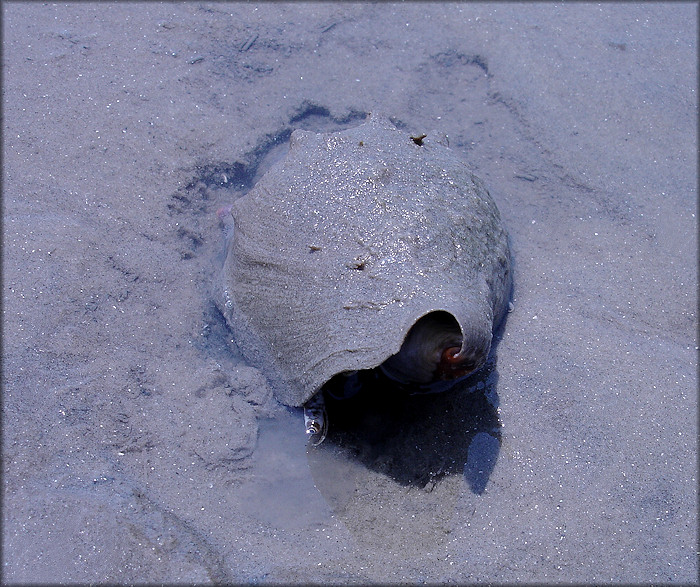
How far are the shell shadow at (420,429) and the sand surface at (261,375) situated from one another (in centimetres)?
2

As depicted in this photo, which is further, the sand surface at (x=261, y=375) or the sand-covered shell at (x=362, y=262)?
the sand surface at (x=261, y=375)

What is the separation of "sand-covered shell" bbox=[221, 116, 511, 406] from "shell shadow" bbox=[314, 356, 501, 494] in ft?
0.65

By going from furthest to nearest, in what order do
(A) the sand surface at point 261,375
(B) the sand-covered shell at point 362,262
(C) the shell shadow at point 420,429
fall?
(C) the shell shadow at point 420,429 → (A) the sand surface at point 261,375 → (B) the sand-covered shell at point 362,262

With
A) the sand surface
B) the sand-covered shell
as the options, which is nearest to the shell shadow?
the sand surface

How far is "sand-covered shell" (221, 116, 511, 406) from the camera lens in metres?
2.44

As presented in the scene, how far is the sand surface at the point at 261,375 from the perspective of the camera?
8.52ft

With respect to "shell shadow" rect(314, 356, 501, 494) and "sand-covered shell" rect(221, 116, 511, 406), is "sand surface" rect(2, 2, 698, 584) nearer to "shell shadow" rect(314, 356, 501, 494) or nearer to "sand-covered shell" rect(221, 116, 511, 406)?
"shell shadow" rect(314, 356, 501, 494)

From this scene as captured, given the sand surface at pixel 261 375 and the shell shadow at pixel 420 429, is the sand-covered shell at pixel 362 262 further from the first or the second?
the sand surface at pixel 261 375

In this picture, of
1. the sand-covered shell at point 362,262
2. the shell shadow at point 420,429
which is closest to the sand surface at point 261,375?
the shell shadow at point 420,429

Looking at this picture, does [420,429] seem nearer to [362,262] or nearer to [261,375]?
[261,375]

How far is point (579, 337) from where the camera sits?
10.8ft

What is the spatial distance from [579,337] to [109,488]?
8.07 feet

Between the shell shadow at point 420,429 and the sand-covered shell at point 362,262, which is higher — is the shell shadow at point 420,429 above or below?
below

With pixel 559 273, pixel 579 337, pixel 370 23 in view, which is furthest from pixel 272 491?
pixel 370 23
